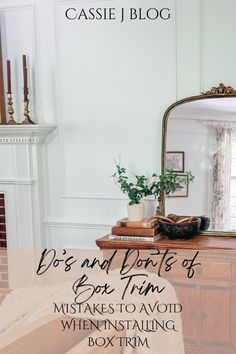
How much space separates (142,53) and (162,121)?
46 cm

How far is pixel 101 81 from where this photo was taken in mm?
3250

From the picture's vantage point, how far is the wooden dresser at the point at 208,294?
2635mm

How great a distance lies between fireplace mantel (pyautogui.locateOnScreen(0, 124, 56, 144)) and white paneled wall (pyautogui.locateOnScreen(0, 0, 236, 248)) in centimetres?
10

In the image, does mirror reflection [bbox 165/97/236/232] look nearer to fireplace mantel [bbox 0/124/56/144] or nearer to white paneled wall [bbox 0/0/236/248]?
white paneled wall [bbox 0/0/236/248]

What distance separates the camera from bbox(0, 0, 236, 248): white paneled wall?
9.93ft

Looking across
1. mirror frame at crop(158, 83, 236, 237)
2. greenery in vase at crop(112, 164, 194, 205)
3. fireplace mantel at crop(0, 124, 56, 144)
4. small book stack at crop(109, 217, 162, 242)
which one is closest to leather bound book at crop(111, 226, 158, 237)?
small book stack at crop(109, 217, 162, 242)

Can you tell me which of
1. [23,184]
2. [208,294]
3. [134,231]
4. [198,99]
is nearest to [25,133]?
[23,184]

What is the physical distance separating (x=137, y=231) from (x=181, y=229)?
25 centimetres

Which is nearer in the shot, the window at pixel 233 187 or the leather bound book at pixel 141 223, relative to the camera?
the leather bound book at pixel 141 223

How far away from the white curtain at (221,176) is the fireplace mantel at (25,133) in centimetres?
114

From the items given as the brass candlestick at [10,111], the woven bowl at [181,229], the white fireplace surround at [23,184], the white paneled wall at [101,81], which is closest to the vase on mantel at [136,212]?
the woven bowl at [181,229]

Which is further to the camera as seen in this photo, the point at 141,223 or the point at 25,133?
the point at 25,133

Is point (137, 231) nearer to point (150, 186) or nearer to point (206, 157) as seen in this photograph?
point (150, 186)

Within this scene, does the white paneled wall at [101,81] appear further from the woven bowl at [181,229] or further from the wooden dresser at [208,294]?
the wooden dresser at [208,294]
